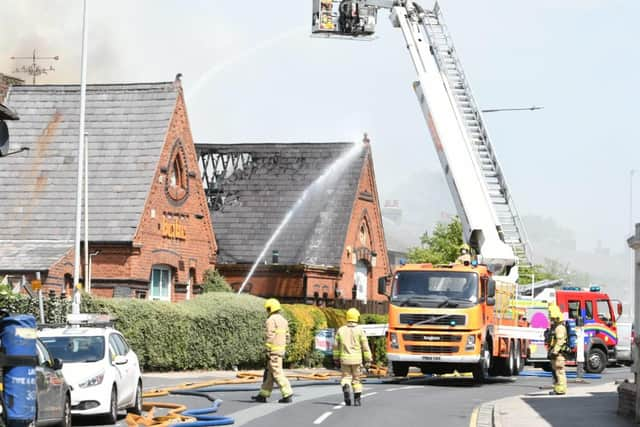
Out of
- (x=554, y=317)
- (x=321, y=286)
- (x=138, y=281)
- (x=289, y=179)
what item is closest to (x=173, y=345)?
(x=138, y=281)

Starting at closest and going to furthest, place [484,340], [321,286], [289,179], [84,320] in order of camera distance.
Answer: [84,320] → [484,340] → [321,286] → [289,179]

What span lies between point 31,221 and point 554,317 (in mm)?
22637

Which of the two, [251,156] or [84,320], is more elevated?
[251,156]

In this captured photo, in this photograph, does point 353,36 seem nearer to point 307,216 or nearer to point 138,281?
point 138,281

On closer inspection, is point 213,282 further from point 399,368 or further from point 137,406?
point 137,406

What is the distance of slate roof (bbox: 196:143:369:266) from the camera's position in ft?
190

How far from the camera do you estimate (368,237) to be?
202 ft

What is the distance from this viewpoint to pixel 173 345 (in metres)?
36.3

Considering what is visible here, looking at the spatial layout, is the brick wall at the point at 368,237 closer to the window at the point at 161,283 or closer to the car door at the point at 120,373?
the window at the point at 161,283

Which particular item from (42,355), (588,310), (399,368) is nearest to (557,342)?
(399,368)

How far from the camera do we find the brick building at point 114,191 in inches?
1753

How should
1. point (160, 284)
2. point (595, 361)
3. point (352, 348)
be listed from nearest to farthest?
point (352, 348) → point (595, 361) → point (160, 284)

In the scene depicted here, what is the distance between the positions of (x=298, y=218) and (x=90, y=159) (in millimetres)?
14092

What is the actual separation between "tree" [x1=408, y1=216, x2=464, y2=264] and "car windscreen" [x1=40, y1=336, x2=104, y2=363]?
52042 mm
